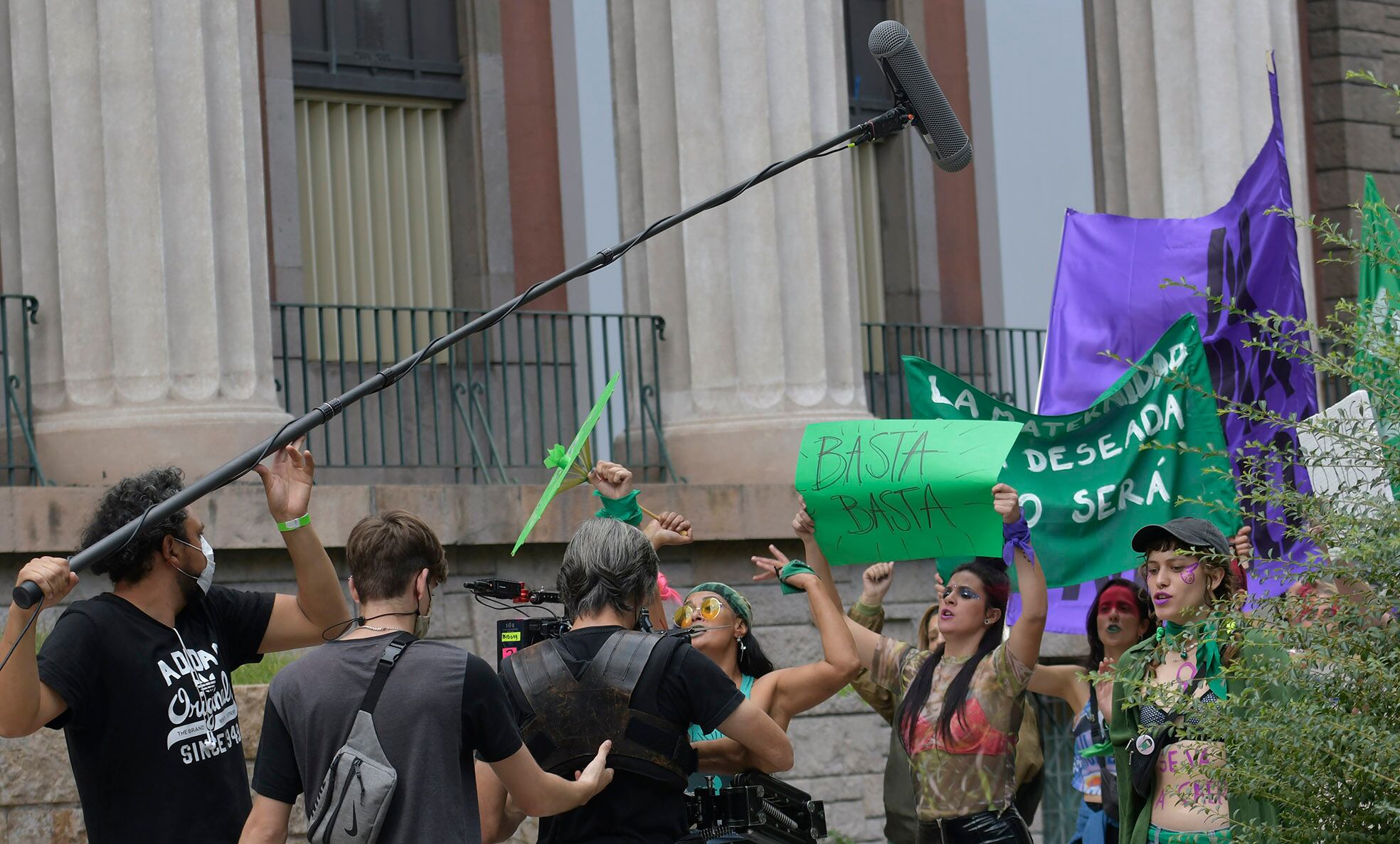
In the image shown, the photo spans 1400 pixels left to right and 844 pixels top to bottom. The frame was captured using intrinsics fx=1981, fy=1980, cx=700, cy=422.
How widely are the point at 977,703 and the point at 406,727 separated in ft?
8.52

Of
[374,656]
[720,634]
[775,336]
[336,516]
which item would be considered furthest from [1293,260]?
[374,656]

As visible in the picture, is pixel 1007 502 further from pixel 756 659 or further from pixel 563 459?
pixel 563 459

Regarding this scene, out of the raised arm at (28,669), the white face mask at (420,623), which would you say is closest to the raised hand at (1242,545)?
the white face mask at (420,623)

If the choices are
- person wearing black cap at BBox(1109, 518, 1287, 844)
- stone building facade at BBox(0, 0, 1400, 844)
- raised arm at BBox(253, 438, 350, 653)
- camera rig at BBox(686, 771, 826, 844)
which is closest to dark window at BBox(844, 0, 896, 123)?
stone building facade at BBox(0, 0, 1400, 844)

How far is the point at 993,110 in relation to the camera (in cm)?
1551

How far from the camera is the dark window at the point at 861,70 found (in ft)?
50.0

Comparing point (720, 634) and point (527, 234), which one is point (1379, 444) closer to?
point (720, 634)

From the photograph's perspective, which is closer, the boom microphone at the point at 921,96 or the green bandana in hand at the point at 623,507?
the boom microphone at the point at 921,96

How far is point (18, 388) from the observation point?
32.8 feet

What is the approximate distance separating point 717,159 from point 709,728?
6959 millimetres

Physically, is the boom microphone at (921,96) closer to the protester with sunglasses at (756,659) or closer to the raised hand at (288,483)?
the protester with sunglasses at (756,659)

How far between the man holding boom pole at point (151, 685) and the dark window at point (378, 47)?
8.40 m

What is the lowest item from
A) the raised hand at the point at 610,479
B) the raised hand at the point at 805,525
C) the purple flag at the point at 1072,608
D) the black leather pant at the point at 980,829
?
the black leather pant at the point at 980,829

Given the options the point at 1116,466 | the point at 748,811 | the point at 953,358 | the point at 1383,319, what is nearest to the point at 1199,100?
the point at 953,358
